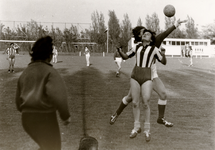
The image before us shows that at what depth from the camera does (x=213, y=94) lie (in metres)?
9.27

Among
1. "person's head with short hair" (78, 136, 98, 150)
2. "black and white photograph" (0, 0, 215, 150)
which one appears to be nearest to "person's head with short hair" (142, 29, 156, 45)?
"black and white photograph" (0, 0, 215, 150)

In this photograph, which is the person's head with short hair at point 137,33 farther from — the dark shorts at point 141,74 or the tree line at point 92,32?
the dark shorts at point 141,74

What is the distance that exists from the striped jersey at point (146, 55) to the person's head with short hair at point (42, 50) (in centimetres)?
109

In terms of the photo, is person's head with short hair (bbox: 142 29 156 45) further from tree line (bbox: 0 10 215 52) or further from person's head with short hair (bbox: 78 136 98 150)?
person's head with short hair (bbox: 78 136 98 150)

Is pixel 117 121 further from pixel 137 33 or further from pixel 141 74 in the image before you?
pixel 137 33

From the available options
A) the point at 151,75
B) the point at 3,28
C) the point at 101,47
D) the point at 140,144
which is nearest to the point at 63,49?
the point at 101,47

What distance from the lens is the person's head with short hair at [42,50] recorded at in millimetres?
3072

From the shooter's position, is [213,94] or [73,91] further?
[213,94]

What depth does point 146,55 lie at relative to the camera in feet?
11.5

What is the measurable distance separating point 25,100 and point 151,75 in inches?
62.4

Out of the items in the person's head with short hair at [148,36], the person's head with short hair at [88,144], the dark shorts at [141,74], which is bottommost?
the person's head with short hair at [88,144]

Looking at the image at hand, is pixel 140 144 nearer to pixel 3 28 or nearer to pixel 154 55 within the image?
pixel 154 55

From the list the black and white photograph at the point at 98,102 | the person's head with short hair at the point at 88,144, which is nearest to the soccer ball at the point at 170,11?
the black and white photograph at the point at 98,102

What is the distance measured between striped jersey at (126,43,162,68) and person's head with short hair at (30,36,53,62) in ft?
3.58
